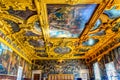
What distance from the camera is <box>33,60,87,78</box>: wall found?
12469mm

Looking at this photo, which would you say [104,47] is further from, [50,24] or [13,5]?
[13,5]

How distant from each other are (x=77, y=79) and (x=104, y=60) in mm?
4096

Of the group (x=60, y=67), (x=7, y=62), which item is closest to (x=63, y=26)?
(x=7, y=62)

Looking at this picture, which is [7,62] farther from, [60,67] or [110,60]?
[60,67]

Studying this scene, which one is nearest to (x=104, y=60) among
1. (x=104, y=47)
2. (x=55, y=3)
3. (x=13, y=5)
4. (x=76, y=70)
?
(x=104, y=47)

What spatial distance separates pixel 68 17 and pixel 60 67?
8.60 meters

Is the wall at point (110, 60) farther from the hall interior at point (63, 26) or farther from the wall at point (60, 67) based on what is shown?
the wall at point (60, 67)

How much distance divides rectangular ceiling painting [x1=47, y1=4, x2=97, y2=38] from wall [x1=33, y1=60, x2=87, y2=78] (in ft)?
21.7

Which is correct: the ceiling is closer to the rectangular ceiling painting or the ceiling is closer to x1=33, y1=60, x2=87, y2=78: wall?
the rectangular ceiling painting

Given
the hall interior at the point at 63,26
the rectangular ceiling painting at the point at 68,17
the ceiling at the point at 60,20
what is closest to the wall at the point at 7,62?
the hall interior at the point at 63,26

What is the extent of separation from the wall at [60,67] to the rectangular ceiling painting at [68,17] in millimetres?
6624

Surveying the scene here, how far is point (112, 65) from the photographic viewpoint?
26.2 feet

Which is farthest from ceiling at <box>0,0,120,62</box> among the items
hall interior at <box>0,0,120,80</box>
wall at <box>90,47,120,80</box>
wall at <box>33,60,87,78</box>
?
wall at <box>33,60,87,78</box>

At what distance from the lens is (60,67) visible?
12672 mm
